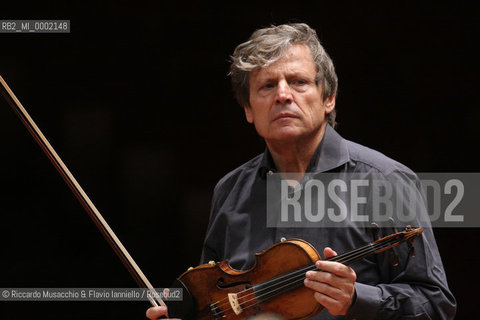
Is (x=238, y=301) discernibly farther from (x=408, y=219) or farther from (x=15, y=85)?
(x=15, y=85)

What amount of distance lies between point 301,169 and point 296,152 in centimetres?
5

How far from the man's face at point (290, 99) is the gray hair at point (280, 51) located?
2 centimetres

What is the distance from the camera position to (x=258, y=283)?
1.52 metres

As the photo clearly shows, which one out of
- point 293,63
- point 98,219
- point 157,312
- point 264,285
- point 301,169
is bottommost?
point 157,312

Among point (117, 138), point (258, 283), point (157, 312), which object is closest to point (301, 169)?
point (258, 283)

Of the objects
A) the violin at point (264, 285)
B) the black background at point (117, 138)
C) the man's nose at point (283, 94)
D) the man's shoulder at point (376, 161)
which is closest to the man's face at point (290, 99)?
the man's nose at point (283, 94)

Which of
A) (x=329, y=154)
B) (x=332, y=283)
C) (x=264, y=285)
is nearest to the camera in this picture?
(x=332, y=283)

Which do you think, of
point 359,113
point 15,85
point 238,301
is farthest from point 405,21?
point 15,85

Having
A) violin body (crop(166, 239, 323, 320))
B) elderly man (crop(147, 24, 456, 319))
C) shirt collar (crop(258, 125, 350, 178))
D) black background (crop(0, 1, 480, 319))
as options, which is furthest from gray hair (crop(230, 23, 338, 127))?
violin body (crop(166, 239, 323, 320))

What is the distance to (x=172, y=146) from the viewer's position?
2.26 metres

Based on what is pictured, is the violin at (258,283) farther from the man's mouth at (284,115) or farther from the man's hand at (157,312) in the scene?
the man's mouth at (284,115)

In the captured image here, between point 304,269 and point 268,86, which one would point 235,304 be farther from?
point 268,86

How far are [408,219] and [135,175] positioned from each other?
106cm

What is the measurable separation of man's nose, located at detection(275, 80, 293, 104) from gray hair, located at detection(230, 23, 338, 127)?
7 cm
